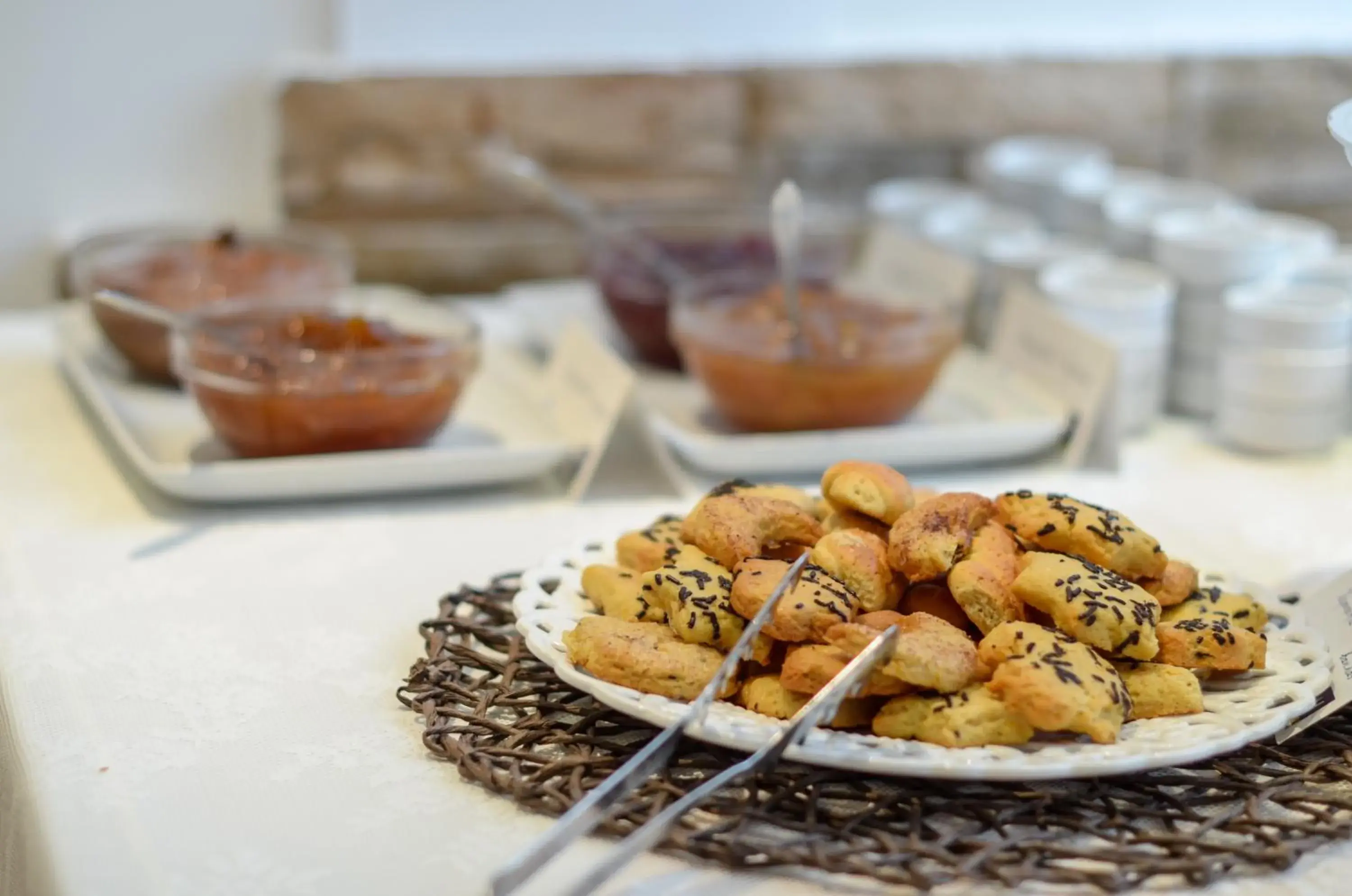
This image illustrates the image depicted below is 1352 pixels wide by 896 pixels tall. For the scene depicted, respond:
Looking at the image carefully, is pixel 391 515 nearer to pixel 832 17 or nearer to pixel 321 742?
pixel 321 742

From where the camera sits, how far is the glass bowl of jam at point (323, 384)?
3.80 feet

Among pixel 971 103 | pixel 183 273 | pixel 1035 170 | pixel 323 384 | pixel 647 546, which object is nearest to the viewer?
pixel 647 546

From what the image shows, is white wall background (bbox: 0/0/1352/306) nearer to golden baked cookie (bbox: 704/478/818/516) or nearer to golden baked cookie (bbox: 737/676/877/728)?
golden baked cookie (bbox: 704/478/818/516)

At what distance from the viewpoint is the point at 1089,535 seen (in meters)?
0.79

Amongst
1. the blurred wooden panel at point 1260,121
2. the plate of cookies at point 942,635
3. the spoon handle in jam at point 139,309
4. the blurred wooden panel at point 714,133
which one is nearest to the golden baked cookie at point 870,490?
the plate of cookies at point 942,635

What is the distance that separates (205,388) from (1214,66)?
1414mm

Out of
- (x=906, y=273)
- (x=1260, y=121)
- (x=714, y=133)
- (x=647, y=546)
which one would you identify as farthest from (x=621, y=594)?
(x=1260, y=121)

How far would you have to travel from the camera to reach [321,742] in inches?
30.2

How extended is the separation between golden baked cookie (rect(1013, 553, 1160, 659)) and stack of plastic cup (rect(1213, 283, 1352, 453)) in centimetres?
56

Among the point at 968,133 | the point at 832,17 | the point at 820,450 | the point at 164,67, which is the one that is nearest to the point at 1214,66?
the point at 968,133

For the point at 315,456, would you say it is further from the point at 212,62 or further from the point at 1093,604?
the point at 212,62

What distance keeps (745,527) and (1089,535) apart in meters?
0.17

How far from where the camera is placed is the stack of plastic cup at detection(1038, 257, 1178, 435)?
4.29ft

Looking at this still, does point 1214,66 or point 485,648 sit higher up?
point 1214,66
